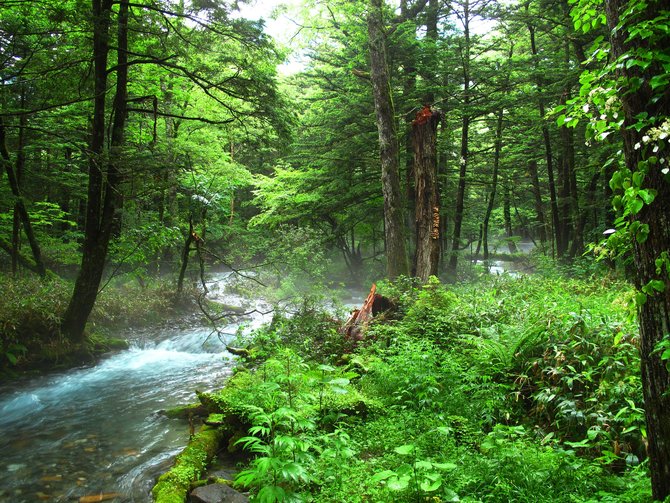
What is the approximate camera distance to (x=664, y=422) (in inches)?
104

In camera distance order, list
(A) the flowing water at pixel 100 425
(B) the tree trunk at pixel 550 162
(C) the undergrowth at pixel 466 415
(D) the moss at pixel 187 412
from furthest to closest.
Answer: (B) the tree trunk at pixel 550 162, (D) the moss at pixel 187 412, (A) the flowing water at pixel 100 425, (C) the undergrowth at pixel 466 415

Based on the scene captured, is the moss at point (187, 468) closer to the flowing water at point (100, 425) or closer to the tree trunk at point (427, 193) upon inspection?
the flowing water at point (100, 425)

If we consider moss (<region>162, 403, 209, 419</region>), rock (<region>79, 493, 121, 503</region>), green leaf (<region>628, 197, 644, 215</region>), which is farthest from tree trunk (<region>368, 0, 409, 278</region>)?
green leaf (<region>628, 197, 644, 215</region>)

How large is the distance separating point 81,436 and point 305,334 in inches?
170

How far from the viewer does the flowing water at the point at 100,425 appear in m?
5.22

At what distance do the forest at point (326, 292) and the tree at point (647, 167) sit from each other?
2 cm

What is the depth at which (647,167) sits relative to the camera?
2480mm

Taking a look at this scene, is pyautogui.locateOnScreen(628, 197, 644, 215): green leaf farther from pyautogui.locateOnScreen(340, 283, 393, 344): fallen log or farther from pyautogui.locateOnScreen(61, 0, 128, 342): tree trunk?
pyautogui.locateOnScreen(61, 0, 128, 342): tree trunk

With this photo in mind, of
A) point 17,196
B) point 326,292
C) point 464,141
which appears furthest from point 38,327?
point 464,141

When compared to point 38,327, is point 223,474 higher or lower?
lower

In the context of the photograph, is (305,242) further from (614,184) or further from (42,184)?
(614,184)

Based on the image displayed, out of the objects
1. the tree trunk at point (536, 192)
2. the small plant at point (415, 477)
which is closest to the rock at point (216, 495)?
the small plant at point (415, 477)

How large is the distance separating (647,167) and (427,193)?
27.9ft

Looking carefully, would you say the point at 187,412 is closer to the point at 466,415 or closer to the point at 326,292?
the point at 466,415
